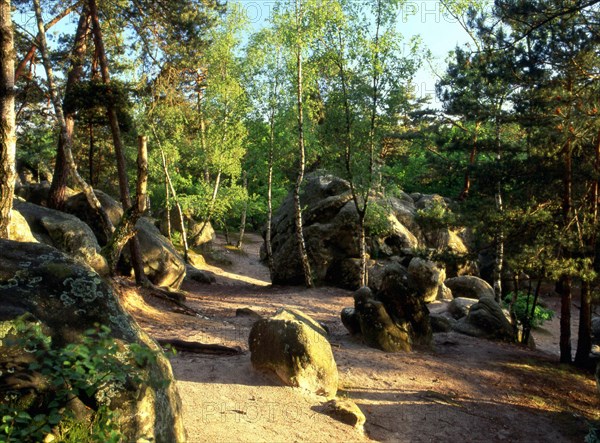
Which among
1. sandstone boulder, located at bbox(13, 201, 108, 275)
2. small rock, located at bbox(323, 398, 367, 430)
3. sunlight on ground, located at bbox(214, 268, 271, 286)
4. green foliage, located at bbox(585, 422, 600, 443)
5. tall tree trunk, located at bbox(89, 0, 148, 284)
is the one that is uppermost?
tall tree trunk, located at bbox(89, 0, 148, 284)

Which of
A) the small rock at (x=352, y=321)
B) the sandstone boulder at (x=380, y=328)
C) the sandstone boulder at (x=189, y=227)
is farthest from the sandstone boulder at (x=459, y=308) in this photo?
the sandstone boulder at (x=189, y=227)

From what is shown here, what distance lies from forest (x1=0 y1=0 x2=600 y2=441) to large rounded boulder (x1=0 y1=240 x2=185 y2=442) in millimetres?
73

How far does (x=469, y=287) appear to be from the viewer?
21.7 meters

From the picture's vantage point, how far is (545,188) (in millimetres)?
12078

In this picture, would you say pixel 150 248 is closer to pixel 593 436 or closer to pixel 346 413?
pixel 346 413

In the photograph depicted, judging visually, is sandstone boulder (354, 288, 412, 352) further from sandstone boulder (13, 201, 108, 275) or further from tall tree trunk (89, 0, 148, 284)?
sandstone boulder (13, 201, 108, 275)

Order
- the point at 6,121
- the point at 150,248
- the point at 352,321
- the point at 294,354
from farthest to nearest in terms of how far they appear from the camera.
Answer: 1. the point at 150,248
2. the point at 352,321
3. the point at 294,354
4. the point at 6,121

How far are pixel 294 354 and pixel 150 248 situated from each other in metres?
10.3

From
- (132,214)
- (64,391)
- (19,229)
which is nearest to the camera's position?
(64,391)

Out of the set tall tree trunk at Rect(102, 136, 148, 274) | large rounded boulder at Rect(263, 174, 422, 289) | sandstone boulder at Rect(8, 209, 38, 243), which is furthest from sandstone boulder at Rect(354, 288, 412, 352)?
large rounded boulder at Rect(263, 174, 422, 289)

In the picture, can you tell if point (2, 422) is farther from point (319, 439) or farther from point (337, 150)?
point (337, 150)

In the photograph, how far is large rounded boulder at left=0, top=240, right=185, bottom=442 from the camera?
3.28 metres

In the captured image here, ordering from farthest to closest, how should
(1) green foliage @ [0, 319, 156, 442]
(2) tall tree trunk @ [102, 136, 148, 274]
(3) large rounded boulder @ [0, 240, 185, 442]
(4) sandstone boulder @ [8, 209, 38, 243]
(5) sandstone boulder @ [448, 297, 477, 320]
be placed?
1. (5) sandstone boulder @ [448, 297, 477, 320]
2. (4) sandstone boulder @ [8, 209, 38, 243]
3. (2) tall tree trunk @ [102, 136, 148, 274]
4. (3) large rounded boulder @ [0, 240, 185, 442]
5. (1) green foliage @ [0, 319, 156, 442]

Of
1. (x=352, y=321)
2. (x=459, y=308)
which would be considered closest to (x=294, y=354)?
(x=352, y=321)
